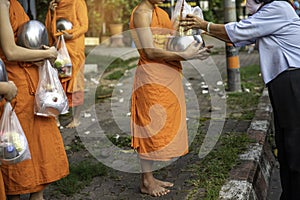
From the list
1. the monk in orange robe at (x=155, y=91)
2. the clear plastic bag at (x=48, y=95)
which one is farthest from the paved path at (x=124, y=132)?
the clear plastic bag at (x=48, y=95)

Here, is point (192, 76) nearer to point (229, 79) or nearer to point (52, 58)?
point (229, 79)

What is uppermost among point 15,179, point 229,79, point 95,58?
point 15,179

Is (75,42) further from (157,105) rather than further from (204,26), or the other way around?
(204,26)

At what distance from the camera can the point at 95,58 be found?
13797mm

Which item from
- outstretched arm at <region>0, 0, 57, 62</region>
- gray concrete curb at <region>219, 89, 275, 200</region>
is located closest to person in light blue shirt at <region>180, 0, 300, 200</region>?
gray concrete curb at <region>219, 89, 275, 200</region>

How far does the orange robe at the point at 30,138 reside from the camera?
3.36 m

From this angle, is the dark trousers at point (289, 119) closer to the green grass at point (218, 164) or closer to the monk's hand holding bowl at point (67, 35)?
the green grass at point (218, 164)

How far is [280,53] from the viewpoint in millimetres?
3447

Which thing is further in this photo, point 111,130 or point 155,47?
point 111,130

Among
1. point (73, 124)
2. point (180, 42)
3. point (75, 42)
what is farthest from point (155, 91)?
point (73, 124)

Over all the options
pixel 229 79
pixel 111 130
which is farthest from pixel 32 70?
pixel 229 79

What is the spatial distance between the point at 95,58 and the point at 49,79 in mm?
10390

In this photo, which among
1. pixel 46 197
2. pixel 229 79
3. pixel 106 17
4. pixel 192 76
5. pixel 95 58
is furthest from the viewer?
pixel 106 17

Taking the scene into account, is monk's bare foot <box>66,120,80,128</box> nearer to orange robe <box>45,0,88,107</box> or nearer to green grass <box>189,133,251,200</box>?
orange robe <box>45,0,88,107</box>
